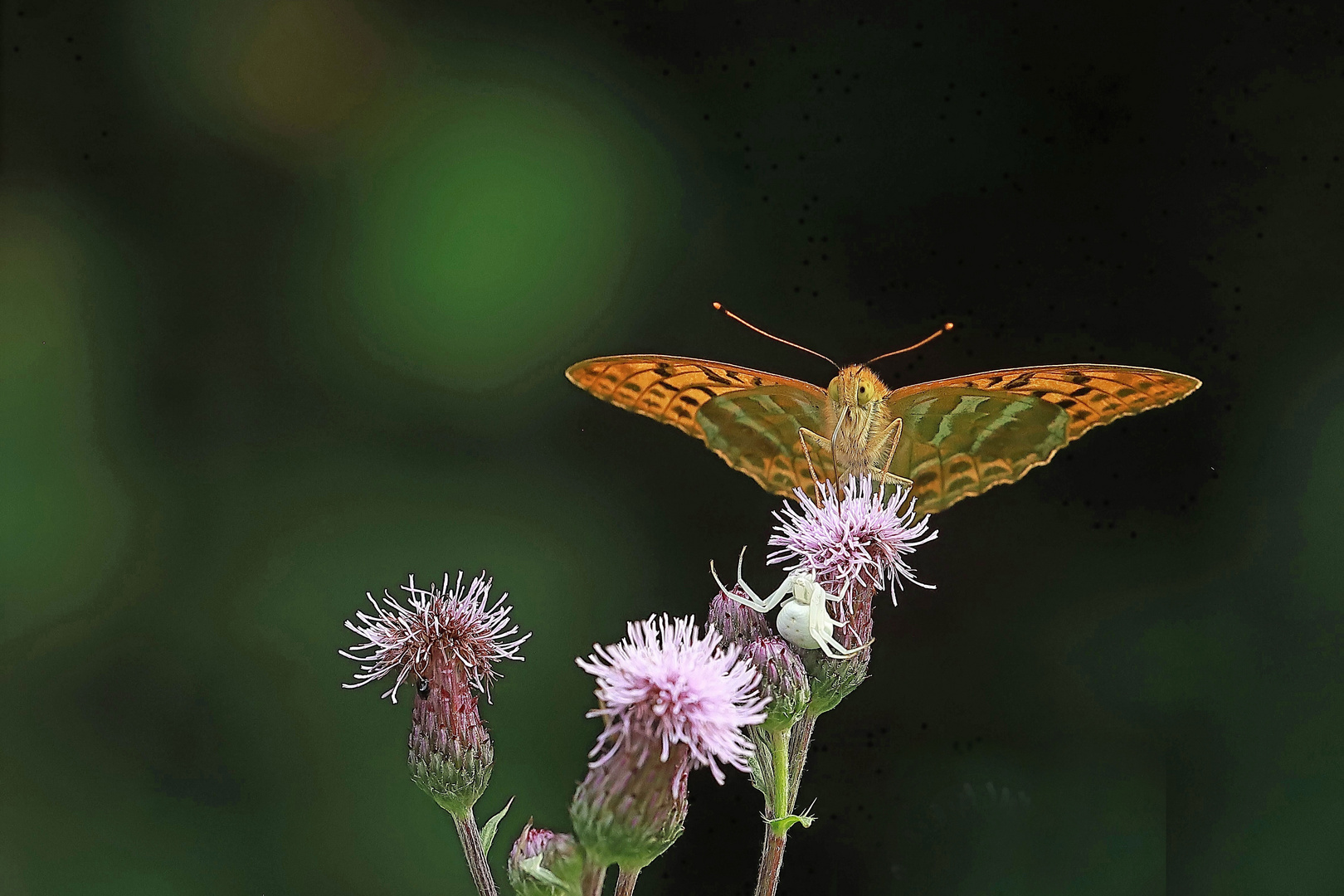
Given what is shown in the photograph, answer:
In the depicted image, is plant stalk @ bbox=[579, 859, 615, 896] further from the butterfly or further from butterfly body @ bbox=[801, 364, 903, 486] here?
butterfly body @ bbox=[801, 364, 903, 486]

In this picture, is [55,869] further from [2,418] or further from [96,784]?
[2,418]

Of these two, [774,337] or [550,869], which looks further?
[774,337]

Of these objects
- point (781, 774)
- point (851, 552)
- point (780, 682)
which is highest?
point (851, 552)

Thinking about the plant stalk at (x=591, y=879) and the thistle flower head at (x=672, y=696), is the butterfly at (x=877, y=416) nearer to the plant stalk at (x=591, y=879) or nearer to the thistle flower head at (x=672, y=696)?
the thistle flower head at (x=672, y=696)

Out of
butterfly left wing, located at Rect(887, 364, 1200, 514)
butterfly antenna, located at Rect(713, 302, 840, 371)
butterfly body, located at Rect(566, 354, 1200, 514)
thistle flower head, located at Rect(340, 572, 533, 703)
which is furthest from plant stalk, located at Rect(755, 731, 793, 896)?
butterfly antenna, located at Rect(713, 302, 840, 371)

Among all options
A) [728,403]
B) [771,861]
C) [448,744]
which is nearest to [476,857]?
[448,744]

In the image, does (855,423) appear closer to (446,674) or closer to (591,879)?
(446,674)
